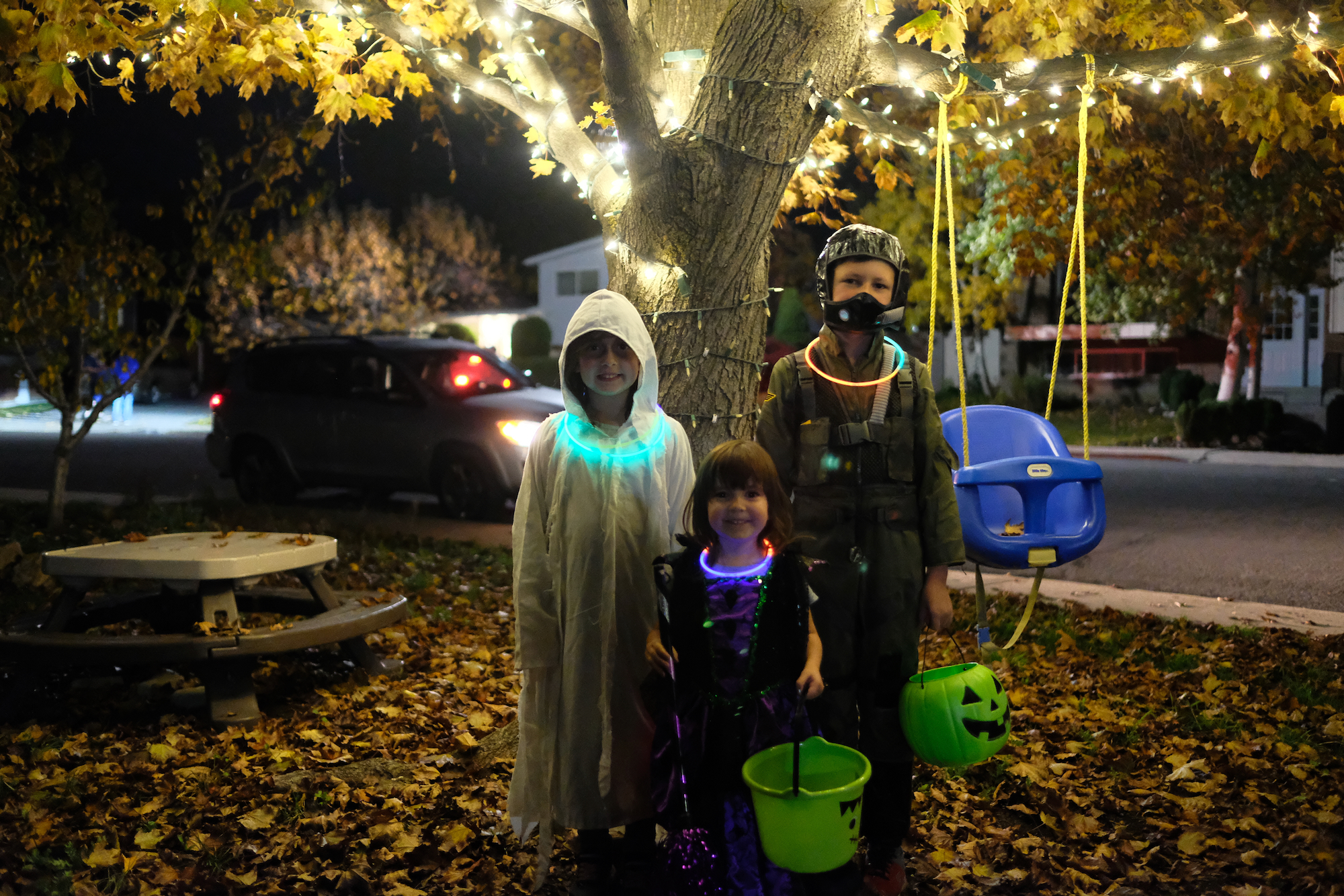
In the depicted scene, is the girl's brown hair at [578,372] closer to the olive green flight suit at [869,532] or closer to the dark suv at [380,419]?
the olive green flight suit at [869,532]

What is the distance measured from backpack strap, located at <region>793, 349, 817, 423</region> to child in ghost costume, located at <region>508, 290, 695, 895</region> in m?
0.45

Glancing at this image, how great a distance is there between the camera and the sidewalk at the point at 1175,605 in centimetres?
673

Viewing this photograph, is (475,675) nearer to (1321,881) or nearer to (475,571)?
(475,571)

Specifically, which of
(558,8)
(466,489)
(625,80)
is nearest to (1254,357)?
(466,489)

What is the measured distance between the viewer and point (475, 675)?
572 centimetres

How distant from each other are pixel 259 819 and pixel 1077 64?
4589mm

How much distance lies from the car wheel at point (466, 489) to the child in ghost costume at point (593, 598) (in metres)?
7.32

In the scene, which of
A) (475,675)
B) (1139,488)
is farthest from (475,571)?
(1139,488)

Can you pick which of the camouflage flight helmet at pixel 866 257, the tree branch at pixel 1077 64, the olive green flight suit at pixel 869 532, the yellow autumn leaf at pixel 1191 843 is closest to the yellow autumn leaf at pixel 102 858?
the olive green flight suit at pixel 869 532

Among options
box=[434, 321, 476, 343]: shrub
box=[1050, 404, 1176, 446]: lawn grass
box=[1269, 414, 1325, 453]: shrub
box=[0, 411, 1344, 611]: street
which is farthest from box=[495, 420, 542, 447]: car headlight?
box=[434, 321, 476, 343]: shrub

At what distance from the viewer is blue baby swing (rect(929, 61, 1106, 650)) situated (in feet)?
12.2

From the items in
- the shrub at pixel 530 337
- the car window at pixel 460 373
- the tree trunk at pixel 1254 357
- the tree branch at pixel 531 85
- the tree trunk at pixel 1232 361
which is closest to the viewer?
the tree branch at pixel 531 85

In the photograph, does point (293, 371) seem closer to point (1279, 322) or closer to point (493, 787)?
point (493, 787)

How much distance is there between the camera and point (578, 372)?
339 centimetres
